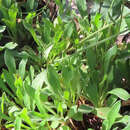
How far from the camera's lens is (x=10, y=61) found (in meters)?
1.51

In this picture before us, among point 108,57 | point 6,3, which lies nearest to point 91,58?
point 108,57

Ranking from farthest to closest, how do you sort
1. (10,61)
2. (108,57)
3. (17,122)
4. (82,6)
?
(82,6), (10,61), (108,57), (17,122)

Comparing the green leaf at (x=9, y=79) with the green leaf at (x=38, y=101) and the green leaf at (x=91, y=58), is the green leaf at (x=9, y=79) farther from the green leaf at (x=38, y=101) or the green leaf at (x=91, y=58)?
the green leaf at (x=91, y=58)

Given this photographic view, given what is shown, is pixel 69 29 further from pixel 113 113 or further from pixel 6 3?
pixel 113 113

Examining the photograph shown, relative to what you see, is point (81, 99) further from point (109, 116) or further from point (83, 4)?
point (83, 4)

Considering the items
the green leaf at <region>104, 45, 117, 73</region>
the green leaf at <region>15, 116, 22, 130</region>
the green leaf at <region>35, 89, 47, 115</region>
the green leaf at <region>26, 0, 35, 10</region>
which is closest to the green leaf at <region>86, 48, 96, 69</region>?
the green leaf at <region>104, 45, 117, 73</region>

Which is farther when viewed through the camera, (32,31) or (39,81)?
(32,31)

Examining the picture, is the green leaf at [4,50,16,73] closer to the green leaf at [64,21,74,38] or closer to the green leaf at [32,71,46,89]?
the green leaf at [32,71,46,89]

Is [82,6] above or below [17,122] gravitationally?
above

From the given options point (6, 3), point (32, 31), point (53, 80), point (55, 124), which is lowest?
point (55, 124)

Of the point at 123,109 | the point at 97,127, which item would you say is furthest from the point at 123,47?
the point at 97,127

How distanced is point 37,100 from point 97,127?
0.33 meters

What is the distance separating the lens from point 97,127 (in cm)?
139

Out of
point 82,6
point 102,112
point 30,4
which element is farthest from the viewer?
point 30,4
